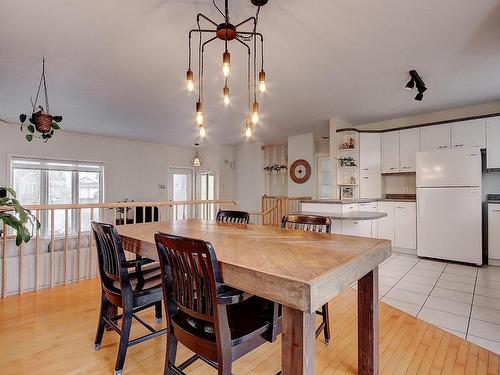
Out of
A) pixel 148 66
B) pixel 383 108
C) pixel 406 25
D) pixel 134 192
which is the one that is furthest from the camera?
pixel 134 192

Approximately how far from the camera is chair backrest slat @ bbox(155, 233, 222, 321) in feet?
3.76

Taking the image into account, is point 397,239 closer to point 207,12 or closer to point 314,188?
point 314,188

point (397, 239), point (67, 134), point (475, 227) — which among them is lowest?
point (397, 239)

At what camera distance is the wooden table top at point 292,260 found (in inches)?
39.2

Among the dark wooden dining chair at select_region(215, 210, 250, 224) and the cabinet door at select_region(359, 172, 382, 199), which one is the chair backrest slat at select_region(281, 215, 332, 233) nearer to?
the dark wooden dining chair at select_region(215, 210, 250, 224)

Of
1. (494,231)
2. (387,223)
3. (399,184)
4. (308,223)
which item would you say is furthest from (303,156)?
(308,223)

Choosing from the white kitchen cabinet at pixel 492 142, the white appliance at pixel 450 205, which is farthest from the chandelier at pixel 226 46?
the white kitchen cabinet at pixel 492 142

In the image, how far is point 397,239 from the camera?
4.77 metres

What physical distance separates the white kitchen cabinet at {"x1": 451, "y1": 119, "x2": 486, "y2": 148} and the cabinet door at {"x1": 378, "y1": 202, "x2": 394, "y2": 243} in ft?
4.47

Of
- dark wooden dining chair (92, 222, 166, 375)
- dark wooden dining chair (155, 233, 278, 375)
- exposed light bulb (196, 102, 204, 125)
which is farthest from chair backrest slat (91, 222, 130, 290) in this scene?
exposed light bulb (196, 102, 204, 125)

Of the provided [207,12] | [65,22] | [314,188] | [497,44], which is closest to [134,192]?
[314,188]

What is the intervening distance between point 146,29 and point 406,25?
7.15 ft

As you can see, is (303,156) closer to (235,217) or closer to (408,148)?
(408,148)

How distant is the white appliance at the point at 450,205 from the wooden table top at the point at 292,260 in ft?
10.9
